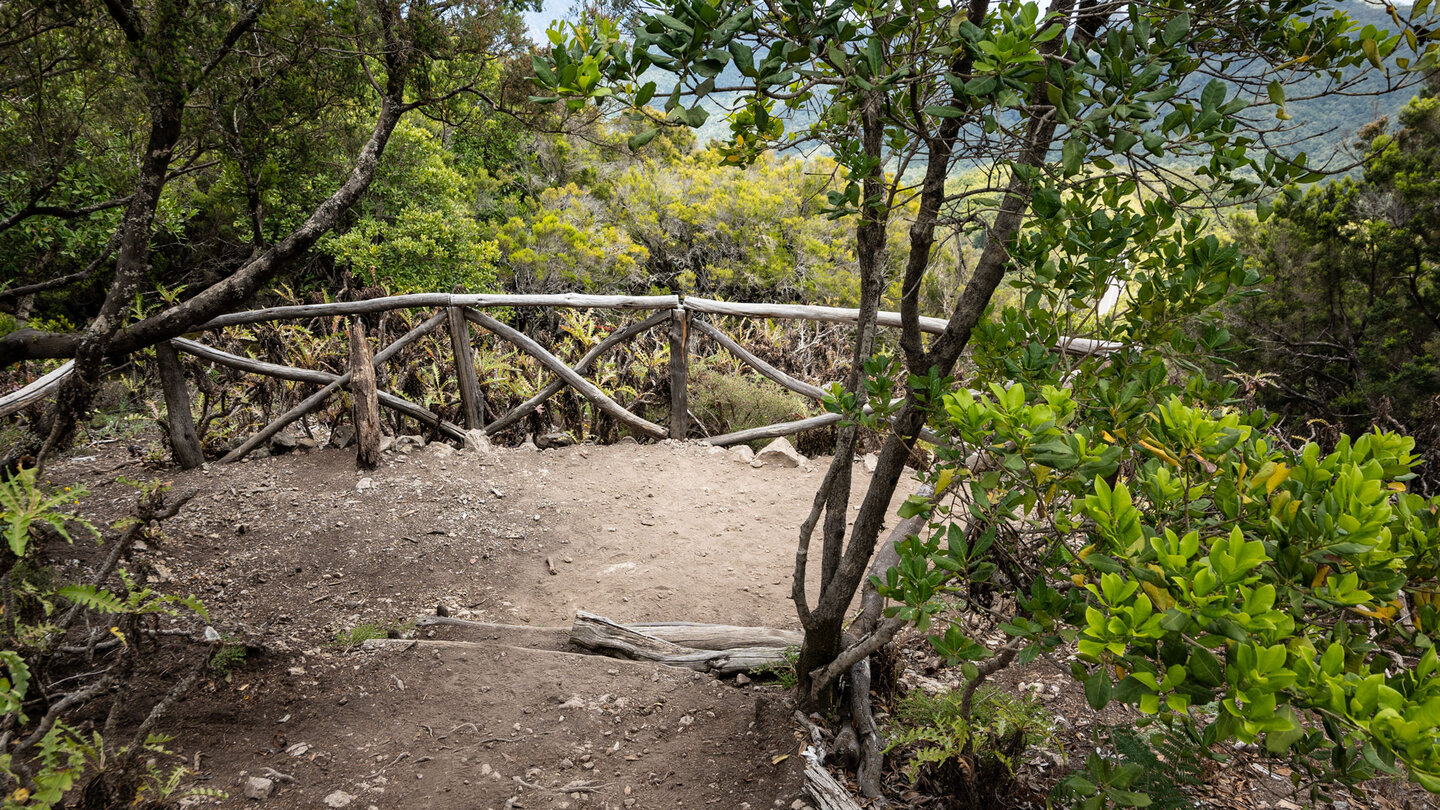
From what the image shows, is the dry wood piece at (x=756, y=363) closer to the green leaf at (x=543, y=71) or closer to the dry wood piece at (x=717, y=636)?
the dry wood piece at (x=717, y=636)

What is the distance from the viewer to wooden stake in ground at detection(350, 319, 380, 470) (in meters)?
4.45

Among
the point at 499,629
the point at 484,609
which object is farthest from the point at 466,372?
the point at 499,629

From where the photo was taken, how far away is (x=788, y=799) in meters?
1.89

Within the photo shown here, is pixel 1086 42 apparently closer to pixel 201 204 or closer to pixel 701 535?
pixel 701 535

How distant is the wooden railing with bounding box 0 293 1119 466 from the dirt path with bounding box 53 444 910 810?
0.99 ft

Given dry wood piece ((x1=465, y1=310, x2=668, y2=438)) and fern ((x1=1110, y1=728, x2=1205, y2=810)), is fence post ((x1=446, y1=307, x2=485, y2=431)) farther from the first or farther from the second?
fern ((x1=1110, y1=728, x2=1205, y2=810))

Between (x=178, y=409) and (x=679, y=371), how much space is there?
3.24 m

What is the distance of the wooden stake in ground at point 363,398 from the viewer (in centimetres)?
445

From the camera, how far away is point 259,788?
1930mm

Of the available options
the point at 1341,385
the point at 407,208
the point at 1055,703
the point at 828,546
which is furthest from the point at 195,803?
the point at 407,208

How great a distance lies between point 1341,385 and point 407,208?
1091 cm

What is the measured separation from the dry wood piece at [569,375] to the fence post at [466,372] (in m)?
0.10

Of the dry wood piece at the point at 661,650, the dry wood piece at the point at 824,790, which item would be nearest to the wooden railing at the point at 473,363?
the dry wood piece at the point at 661,650

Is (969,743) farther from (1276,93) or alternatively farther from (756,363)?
(756,363)
